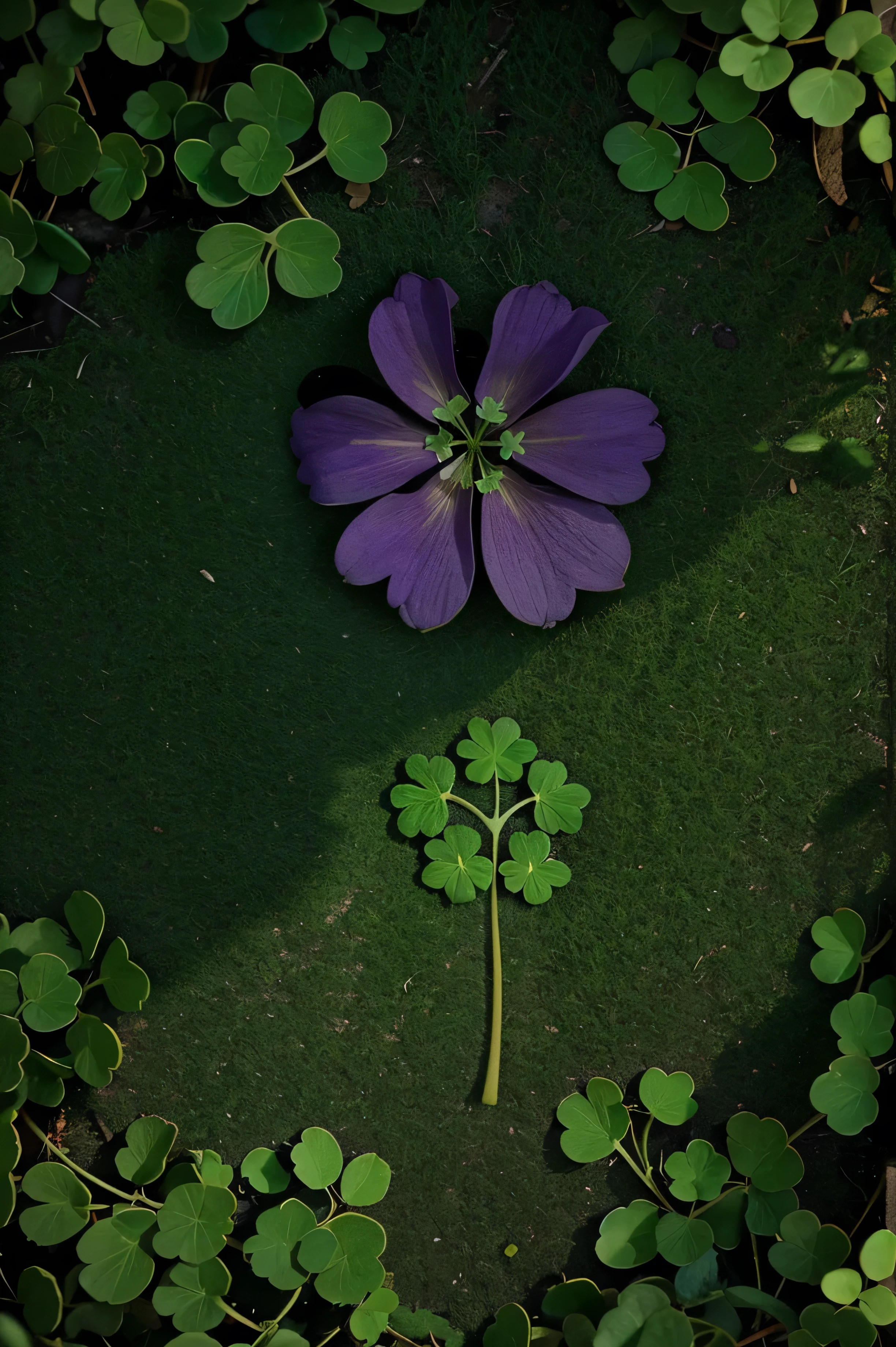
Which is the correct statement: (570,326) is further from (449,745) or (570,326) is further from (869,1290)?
(869,1290)

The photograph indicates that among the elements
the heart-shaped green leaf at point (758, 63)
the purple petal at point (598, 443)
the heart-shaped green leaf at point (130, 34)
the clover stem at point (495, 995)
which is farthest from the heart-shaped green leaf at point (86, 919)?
the heart-shaped green leaf at point (758, 63)

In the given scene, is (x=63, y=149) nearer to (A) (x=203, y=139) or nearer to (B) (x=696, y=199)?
(A) (x=203, y=139)

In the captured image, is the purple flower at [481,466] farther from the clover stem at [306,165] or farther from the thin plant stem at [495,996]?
the thin plant stem at [495,996]

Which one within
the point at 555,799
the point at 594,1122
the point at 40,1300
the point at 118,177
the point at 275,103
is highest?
the point at 275,103

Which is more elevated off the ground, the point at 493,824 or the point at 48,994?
the point at 493,824

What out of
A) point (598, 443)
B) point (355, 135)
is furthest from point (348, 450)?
point (355, 135)

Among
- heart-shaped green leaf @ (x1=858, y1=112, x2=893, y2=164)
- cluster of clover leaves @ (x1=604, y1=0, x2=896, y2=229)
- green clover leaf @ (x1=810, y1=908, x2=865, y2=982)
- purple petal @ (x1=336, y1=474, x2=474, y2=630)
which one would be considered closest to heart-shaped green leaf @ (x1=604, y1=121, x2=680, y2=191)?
cluster of clover leaves @ (x1=604, y1=0, x2=896, y2=229)

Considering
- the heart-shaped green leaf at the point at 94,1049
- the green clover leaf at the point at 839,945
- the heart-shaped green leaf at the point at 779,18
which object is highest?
the heart-shaped green leaf at the point at 779,18
